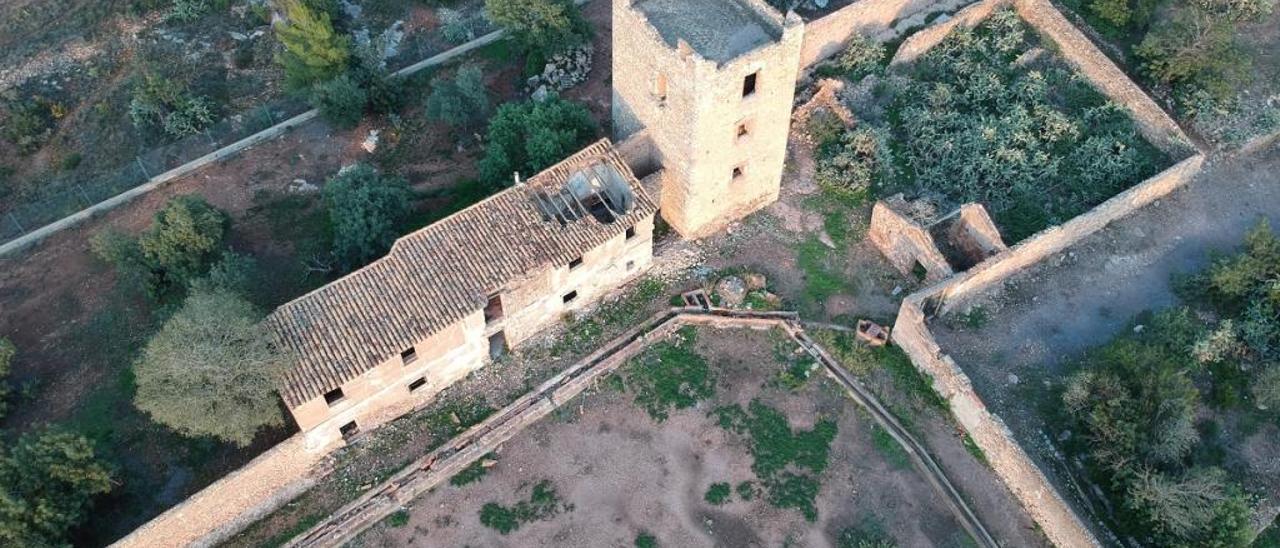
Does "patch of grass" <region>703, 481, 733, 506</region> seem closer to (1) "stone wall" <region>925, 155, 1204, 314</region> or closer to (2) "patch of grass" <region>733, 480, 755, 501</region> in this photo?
(2) "patch of grass" <region>733, 480, 755, 501</region>

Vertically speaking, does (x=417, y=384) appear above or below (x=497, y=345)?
above

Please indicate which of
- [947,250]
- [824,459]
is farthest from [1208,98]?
[824,459]

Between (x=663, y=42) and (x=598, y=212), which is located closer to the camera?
(x=663, y=42)

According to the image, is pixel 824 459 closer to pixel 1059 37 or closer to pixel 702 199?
pixel 702 199

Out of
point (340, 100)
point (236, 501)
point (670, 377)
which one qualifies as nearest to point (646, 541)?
point (670, 377)

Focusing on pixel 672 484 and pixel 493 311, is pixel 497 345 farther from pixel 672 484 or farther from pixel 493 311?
pixel 672 484

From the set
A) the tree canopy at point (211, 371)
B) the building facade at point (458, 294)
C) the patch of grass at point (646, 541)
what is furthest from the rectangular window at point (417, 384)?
the patch of grass at point (646, 541)

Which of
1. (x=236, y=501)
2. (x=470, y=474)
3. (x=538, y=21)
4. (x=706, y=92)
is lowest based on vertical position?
(x=470, y=474)
